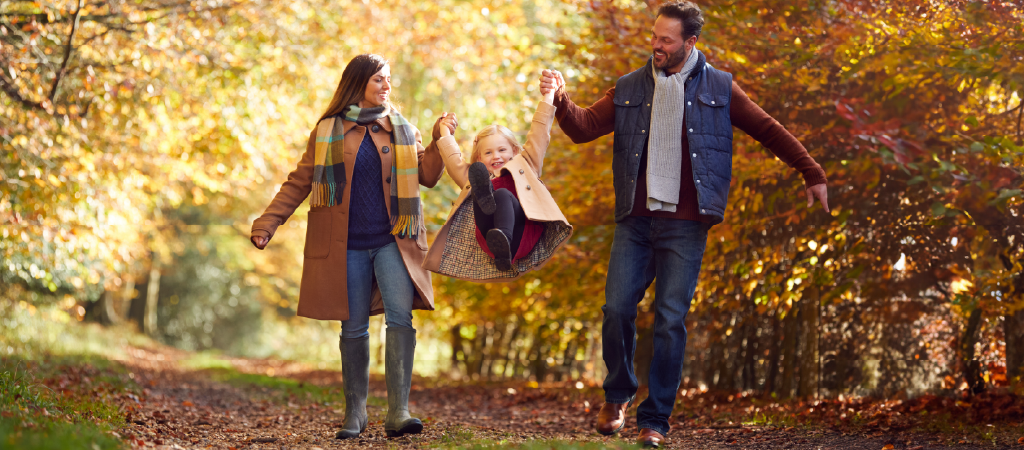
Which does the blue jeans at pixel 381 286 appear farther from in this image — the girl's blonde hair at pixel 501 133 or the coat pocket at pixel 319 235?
the girl's blonde hair at pixel 501 133

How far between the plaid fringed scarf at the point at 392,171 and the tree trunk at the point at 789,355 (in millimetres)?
3281

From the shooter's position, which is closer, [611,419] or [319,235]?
[611,419]

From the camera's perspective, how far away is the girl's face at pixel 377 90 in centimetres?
435

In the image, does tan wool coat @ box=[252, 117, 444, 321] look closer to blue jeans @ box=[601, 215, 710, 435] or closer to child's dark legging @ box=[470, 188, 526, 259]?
child's dark legging @ box=[470, 188, 526, 259]

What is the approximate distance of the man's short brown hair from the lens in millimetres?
3859

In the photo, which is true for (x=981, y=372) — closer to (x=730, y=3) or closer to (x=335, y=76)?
(x=730, y=3)

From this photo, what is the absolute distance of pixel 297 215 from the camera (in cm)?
1595

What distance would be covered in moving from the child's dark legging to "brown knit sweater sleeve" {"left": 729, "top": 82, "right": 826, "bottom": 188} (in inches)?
46.4

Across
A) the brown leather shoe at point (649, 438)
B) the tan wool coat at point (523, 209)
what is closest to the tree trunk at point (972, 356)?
the brown leather shoe at point (649, 438)

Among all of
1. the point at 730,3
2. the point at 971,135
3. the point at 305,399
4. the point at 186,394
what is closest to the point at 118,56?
the point at 186,394

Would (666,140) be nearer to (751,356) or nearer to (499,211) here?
(499,211)

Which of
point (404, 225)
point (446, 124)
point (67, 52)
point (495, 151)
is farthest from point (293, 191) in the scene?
point (67, 52)

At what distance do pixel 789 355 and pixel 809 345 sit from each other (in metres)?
0.22

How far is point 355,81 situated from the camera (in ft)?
14.3
